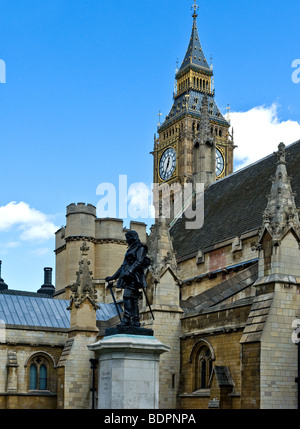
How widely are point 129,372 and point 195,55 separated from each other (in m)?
87.0

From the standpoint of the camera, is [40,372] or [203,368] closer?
[203,368]

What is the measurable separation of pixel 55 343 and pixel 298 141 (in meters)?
17.1

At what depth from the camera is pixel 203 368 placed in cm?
2884

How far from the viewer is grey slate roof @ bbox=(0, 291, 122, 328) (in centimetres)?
3728

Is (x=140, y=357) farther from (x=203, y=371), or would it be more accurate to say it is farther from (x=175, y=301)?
(x=175, y=301)

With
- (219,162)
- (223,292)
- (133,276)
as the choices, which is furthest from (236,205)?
(219,162)

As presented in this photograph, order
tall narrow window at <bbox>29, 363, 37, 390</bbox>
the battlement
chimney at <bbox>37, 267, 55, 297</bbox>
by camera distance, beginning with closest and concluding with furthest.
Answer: tall narrow window at <bbox>29, 363, 37, 390</bbox>, the battlement, chimney at <bbox>37, 267, 55, 297</bbox>

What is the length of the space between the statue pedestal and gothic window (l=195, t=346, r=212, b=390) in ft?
38.6

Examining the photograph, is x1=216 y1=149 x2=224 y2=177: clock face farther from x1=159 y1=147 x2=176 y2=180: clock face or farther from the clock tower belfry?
x1=159 y1=147 x2=176 y2=180: clock face

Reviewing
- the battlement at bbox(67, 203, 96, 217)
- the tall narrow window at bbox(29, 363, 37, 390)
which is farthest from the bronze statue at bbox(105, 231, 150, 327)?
the battlement at bbox(67, 203, 96, 217)

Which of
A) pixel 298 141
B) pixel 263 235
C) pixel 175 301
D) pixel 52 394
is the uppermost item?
pixel 298 141

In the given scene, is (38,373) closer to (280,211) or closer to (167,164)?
(280,211)

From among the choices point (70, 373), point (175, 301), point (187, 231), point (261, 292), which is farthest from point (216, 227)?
point (261, 292)

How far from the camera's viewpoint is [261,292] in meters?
24.7
